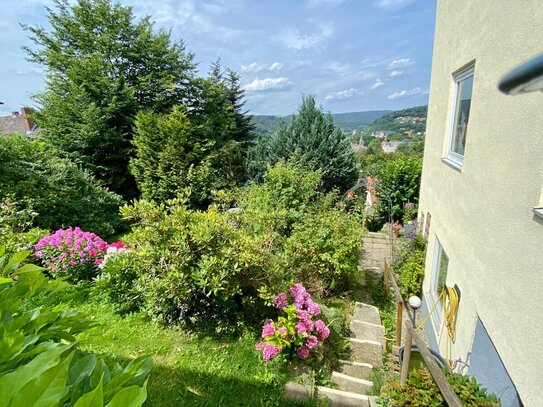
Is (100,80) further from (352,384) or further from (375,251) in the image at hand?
(352,384)

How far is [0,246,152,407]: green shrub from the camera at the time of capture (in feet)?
2.06

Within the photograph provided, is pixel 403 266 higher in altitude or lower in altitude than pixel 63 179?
lower

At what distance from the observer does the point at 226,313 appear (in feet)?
14.3

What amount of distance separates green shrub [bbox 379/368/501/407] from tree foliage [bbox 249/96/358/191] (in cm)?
901

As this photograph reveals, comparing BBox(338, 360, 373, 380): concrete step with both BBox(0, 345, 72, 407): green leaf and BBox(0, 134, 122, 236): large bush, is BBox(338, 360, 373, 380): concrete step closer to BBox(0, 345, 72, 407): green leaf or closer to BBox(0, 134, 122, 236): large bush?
BBox(0, 345, 72, 407): green leaf

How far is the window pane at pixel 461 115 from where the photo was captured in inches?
150

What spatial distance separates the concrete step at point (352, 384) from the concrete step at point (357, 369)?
0.57 ft

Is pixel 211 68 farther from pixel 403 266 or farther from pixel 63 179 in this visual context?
pixel 403 266

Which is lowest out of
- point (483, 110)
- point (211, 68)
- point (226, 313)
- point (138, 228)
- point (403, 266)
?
point (403, 266)

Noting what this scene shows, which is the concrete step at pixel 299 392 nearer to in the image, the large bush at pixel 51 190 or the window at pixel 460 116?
the window at pixel 460 116

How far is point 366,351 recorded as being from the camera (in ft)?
14.1

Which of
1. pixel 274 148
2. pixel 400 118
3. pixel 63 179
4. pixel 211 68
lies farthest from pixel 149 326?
pixel 400 118

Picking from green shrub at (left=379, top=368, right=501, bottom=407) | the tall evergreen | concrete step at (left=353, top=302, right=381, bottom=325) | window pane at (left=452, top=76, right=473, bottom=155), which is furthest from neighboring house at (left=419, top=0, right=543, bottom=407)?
the tall evergreen

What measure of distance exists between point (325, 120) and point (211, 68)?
759cm
